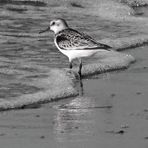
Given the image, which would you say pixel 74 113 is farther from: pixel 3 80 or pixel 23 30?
pixel 23 30

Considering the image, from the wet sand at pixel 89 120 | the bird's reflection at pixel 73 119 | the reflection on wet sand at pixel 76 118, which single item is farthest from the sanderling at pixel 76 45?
the bird's reflection at pixel 73 119

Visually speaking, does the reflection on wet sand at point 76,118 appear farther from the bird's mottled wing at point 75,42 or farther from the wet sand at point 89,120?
the bird's mottled wing at point 75,42

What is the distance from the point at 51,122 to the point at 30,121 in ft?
0.65

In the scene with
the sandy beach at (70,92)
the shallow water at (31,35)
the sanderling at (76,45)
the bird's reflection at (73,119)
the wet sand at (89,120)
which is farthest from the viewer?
the sanderling at (76,45)

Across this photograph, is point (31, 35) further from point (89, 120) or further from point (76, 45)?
point (89, 120)

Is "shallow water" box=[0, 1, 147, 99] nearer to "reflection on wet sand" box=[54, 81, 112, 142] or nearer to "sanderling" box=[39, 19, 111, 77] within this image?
"sanderling" box=[39, 19, 111, 77]

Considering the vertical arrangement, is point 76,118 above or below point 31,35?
above

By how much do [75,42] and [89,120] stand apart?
2978 mm

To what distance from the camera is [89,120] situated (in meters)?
7.45

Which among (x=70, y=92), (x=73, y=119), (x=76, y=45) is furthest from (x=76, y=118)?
(x=76, y=45)

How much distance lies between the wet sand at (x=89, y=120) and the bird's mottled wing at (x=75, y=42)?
2.87 feet

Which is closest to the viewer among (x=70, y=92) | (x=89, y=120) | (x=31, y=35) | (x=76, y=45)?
(x=89, y=120)

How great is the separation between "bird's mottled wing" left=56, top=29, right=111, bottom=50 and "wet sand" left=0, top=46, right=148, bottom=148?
88 centimetres

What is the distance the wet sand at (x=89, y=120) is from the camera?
6.71 metres
